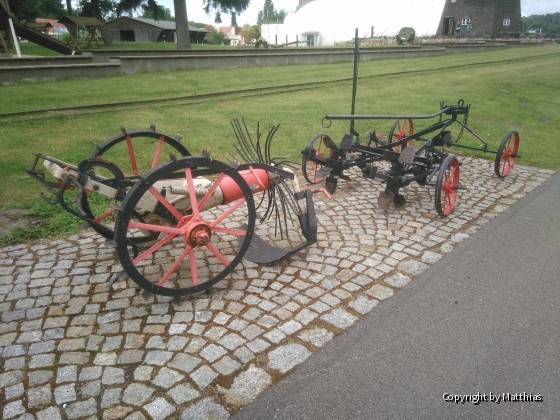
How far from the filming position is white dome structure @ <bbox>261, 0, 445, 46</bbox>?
5478 centimetres

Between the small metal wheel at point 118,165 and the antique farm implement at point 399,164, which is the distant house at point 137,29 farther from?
the antique farm implement at point 399,164

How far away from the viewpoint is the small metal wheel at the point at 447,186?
502 cm

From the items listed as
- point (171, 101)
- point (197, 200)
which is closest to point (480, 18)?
point (171, 101)

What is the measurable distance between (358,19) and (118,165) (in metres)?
58.2

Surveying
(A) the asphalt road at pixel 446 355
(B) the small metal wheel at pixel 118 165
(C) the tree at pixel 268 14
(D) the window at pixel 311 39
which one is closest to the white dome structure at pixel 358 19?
(D) the window at pixel 311 39

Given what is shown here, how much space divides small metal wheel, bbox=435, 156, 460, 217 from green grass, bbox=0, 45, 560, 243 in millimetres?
2809

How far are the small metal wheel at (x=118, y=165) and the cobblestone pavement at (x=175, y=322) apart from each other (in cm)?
48

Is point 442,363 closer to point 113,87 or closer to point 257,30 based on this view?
point 113,87

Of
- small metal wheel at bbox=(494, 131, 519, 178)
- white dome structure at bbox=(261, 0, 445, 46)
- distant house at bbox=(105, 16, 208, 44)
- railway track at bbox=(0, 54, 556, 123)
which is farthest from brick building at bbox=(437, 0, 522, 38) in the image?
small metal wheel at bbox=(494, 131, 519, 178)

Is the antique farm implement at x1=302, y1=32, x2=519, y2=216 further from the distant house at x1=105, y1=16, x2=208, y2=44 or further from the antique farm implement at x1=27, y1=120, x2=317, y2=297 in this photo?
the distant house at x1=105, y1=16, x2=208, y2=44

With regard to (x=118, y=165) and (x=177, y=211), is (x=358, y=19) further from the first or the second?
(x=177, y=211)

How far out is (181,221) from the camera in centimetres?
344

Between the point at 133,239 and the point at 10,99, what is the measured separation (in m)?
8.78

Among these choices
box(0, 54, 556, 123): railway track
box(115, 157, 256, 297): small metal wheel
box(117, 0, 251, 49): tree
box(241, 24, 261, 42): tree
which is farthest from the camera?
box(241, 24, 261, 42): tree
